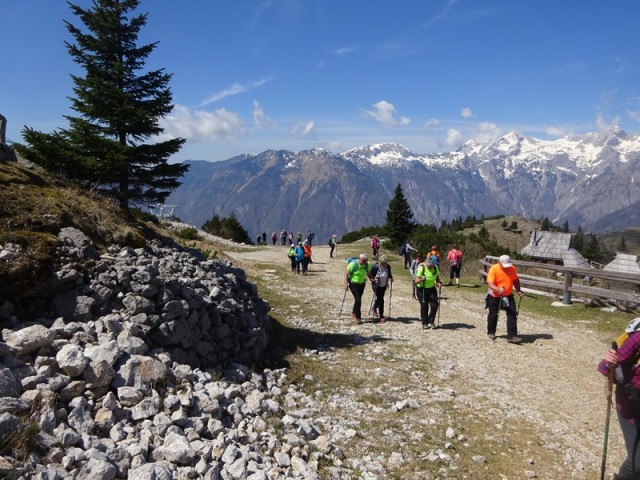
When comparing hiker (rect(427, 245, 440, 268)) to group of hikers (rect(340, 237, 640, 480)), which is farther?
hiker (rect(427, 245, 440, 268))

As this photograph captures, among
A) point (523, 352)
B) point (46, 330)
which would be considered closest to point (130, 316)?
point (46, 330)

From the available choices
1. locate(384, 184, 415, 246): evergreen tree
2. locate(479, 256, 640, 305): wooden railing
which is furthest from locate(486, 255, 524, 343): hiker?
locate(384, 184, 415, 246): evergreen tree

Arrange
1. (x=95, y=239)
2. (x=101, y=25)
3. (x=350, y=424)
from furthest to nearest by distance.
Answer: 1. (x=101, y=25)
2. (x=95, y=239)
3. (x=350, y=424)

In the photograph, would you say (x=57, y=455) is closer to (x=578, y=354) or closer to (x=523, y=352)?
(x=523, y=352)

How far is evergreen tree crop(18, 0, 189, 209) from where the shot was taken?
590 inches

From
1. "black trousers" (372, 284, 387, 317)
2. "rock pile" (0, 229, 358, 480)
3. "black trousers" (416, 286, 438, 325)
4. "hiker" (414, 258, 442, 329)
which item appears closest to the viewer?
"rock pile" (0, 229, 358, 480)

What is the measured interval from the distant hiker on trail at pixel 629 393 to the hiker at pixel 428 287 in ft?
29.2

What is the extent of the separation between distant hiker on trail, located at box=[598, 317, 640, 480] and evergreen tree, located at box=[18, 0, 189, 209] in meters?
15.3

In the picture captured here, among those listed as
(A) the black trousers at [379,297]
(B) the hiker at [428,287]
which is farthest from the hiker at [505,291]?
(A) the black trousers at [379,297]

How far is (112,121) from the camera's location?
15.8 metres

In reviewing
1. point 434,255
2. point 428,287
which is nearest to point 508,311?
point 428,287

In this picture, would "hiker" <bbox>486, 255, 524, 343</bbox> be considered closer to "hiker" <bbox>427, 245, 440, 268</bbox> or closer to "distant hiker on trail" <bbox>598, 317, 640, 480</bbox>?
"hiker" <bbox>427, 245, 440, 268</bbox>

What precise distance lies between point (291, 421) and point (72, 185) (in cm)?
965

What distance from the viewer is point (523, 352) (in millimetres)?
11891
